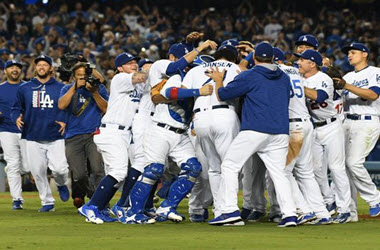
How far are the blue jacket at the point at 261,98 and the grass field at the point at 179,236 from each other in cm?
122

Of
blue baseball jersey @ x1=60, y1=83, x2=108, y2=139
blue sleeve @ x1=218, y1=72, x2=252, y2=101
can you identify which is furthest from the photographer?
blue sleeve @ x1=218, y1=72, x2=252, y2=101

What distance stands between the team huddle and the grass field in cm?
35

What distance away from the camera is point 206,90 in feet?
34.5

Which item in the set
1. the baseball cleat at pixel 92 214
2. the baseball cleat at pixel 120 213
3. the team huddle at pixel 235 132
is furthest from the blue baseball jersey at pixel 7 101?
the baseball cleat at pixel 92 214

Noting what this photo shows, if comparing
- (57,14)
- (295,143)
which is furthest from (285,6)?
(295,143)

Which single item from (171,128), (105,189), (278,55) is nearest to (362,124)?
(278,55)

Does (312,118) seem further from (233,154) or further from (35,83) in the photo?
(35,83)

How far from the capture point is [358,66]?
39.7ft

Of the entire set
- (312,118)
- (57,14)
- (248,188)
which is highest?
(57,14)

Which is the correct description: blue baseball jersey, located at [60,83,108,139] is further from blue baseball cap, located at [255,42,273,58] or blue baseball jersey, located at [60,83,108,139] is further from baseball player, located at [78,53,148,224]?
blue baseball cap, located at [255,42,273,58]

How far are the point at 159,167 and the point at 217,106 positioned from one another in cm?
104

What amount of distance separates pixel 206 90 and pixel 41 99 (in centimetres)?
421

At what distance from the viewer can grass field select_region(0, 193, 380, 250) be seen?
866 cm

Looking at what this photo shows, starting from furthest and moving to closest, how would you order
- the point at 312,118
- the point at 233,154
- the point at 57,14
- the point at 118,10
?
1. the point at 118,10
2. the point at 57,14
3. the point at 312,118
4. the point at 233,154
